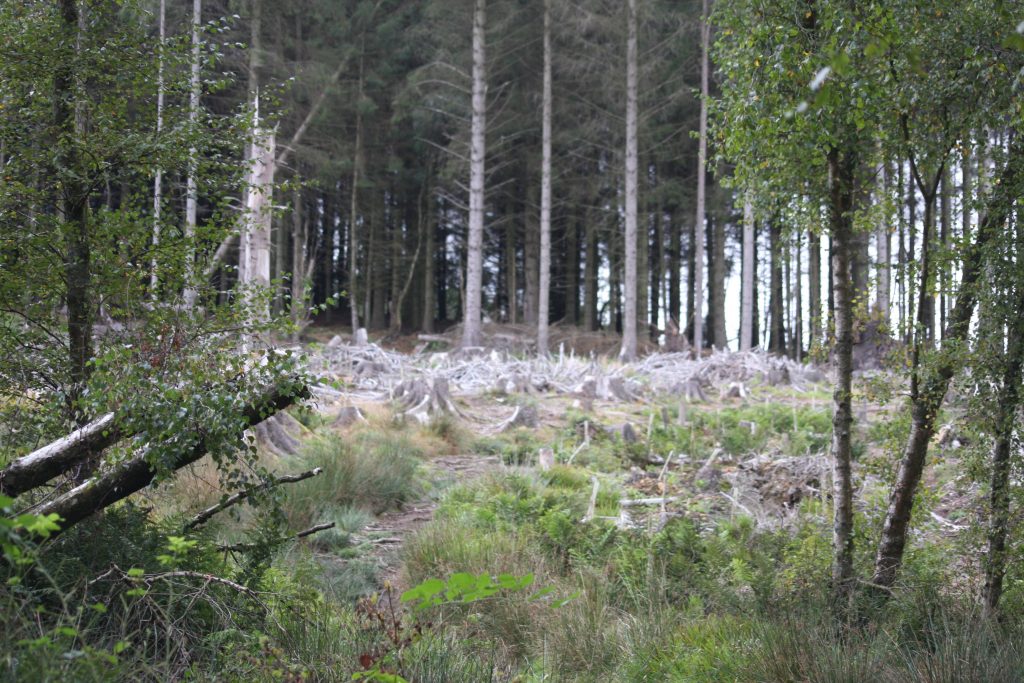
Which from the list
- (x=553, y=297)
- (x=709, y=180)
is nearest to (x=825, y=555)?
(x=709, y=180)

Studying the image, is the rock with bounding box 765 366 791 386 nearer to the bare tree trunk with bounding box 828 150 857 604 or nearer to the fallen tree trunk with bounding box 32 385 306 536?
the bare tree trunk with bounding box 828 150 857 604

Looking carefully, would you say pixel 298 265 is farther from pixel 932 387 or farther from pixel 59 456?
pixel 932 387

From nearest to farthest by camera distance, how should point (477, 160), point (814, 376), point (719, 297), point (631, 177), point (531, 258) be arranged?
point (814, 376)
point (477, 160)
point (631, 177)
point (719, 297)
point (531, 258)

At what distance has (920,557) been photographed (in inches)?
192

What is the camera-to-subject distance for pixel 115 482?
3486 millimetres

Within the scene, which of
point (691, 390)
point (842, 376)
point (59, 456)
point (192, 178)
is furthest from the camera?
point (691, 390)

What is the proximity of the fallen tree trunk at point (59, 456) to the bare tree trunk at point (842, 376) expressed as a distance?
4296 millimetres

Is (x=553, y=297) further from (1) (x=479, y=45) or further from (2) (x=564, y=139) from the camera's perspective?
(1) (x=479, y=45)

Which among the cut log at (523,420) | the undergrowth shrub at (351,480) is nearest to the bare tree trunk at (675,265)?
the cut log at (523,420)

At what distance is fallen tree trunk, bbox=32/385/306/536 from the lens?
11.1 feet

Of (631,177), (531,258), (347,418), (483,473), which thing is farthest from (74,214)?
(531,258)

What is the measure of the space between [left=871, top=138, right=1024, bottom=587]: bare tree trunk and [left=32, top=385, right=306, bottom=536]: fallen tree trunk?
3588 mm

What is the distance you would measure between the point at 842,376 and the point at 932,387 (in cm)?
61

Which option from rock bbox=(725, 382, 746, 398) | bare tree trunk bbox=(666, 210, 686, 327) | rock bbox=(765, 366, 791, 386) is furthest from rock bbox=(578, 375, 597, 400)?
bare tree trunk bbox=(666, 210, 686, 327)
